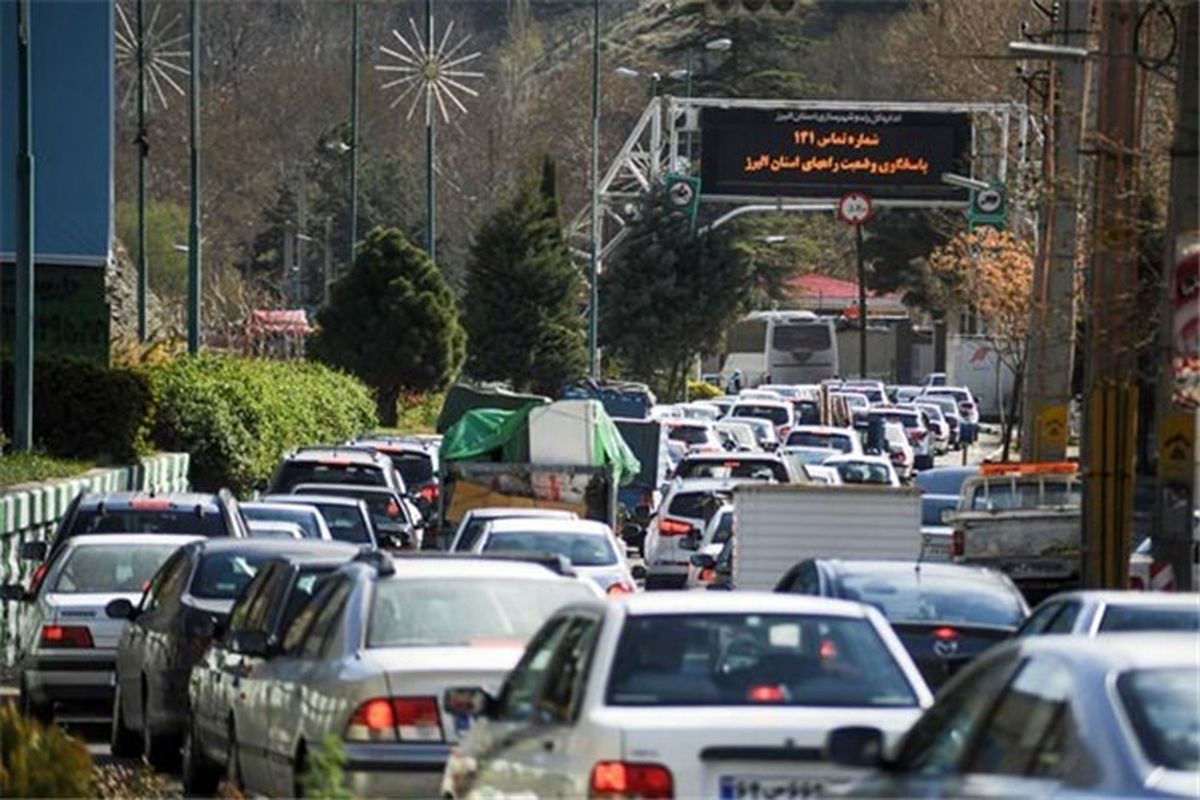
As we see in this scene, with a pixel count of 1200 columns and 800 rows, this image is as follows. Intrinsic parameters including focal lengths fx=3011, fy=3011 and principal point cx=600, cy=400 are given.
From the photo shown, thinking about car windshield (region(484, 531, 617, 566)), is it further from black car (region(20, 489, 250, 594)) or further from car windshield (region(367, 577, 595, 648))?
car windshield (region(367, 577, 595, 648))

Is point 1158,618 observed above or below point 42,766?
above

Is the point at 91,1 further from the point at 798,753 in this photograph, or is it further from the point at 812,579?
the point at 798,753

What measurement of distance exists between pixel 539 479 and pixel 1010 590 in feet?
59.6

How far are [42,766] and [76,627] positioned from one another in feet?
31.2

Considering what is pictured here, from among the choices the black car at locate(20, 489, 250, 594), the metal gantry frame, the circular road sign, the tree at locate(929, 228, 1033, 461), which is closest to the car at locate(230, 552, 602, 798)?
the black car at locate(20, 489, 250, 594)

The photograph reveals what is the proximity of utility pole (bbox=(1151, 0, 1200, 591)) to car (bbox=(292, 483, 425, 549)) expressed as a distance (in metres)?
14.6

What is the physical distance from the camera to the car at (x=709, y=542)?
30.9m

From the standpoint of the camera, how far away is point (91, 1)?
45.3 m

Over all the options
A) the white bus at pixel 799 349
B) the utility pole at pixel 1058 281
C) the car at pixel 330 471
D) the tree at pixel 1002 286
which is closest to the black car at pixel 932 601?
the utility pole at pixel 1058 281

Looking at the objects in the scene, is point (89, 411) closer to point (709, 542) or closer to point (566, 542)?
point (709, 542)

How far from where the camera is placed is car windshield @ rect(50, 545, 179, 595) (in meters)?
22.5

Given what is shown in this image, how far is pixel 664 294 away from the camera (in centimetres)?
9619

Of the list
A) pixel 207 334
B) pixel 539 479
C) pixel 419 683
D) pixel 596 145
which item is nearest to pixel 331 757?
pixel 419 683

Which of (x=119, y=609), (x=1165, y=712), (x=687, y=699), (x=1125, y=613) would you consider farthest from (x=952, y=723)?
(x=119, y=609)
